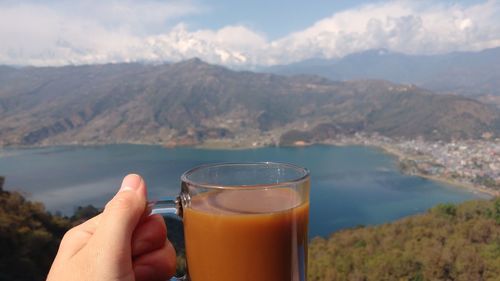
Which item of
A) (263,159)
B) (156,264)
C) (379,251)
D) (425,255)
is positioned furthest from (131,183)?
(263,159)

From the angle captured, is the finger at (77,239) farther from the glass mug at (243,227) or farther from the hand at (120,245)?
the glass mug at (243,227)

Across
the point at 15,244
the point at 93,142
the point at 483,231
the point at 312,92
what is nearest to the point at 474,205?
the point at 483,231

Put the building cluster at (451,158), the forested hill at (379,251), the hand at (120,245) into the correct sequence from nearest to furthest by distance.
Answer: the hand at (120,245)
the forested hill at (379,251)
the building cluster at (451,158)

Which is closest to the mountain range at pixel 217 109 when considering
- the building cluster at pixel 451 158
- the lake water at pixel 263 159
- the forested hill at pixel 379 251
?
the building cluster at pixel 451 158

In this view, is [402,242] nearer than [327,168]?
Yes

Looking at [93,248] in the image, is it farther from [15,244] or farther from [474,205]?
[474,205]

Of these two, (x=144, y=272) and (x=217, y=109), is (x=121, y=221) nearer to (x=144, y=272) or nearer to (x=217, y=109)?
(x=144, y=272)

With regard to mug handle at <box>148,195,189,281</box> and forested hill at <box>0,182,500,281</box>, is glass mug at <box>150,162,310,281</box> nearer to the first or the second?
mug handle at <box>148,195,189,281</box>

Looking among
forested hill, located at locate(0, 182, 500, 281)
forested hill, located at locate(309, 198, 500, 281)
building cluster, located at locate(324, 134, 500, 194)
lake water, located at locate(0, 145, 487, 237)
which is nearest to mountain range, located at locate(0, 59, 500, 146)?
building cluster, located at locate(324, 134, 500, 194)
